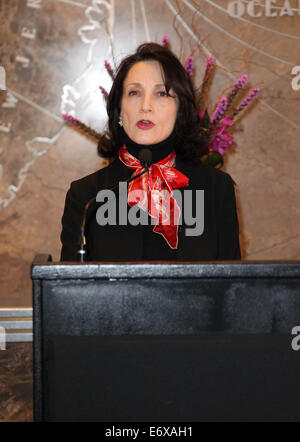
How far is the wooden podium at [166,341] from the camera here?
2.47 feet

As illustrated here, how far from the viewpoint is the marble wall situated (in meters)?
2.22

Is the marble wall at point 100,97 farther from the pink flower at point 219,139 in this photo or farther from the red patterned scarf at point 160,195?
the red patterned scarf at point 160,195

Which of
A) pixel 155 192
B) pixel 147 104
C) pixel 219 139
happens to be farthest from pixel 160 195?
pixel 219 139

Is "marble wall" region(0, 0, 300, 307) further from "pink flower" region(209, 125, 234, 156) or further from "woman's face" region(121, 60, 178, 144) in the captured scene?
"woman's face" region(121, 60, 178, 144)

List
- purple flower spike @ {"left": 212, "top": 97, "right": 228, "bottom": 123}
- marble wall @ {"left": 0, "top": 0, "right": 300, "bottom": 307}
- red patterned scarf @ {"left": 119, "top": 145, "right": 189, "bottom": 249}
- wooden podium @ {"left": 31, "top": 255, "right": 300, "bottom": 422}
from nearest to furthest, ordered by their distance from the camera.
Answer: wooden podium @ {"left": 31, "top": 255, "right": 300, "bottom": 422}
red patterned scarf @ {"left": 119, "top": 145, "right": 189, "bottom": 249}
purple flower spike @ {"left": 212, "top": 97, "right": 228, "bottom": 123}
marble wall @ {"left": 0, "top": 0, "right": 300, "bottom": 307}

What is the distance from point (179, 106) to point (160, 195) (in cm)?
29

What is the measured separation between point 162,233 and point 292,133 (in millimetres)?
1174

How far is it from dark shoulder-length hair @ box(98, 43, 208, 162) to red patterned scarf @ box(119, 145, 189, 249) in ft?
0.42

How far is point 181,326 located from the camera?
30.7 inches

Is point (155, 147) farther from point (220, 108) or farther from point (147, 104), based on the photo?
point (220, 108)

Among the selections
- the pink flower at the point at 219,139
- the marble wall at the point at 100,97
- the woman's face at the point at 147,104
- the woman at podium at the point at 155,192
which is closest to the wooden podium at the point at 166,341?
the woman at podium at the point at 155,192

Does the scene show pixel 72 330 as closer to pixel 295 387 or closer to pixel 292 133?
pixel 295 387

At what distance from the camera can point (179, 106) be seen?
4.99 feet

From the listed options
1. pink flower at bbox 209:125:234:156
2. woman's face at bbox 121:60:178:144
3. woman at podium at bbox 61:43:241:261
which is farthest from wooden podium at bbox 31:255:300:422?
pink flower at bbox 209:125:234:156
